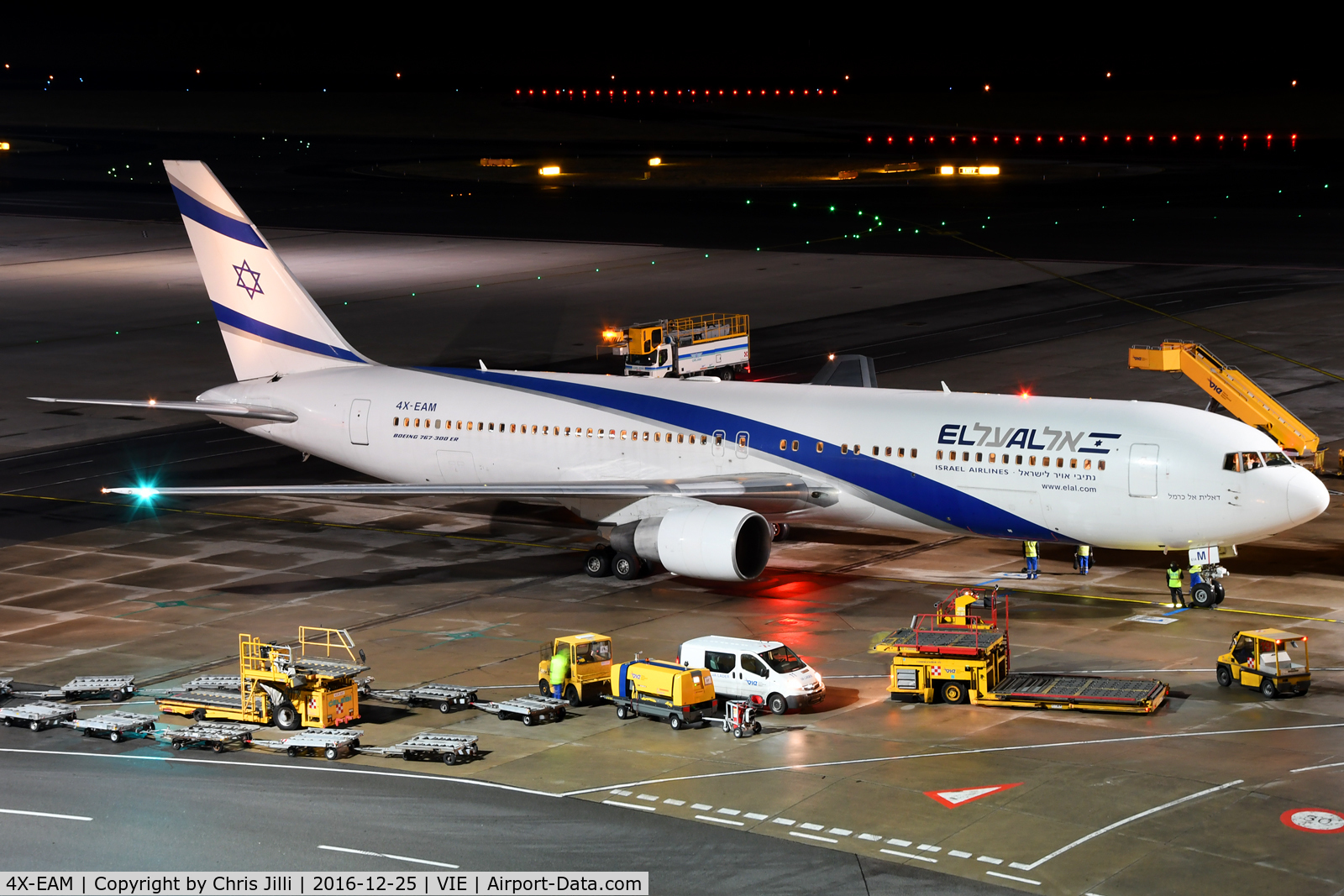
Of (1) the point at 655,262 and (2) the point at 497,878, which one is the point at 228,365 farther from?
(2) the point at 497,878

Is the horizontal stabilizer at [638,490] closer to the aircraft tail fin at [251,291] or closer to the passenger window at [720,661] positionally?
the aircraft tail fin at [251,291]

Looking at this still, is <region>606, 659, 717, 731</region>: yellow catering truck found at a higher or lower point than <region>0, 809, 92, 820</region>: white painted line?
higher

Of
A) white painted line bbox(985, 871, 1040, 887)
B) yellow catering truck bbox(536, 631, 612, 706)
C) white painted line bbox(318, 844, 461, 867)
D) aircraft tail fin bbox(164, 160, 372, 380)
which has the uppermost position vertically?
aircraft tail fin bbox(164, 160, 372, 380)

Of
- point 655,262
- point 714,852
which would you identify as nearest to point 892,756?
point 714,852

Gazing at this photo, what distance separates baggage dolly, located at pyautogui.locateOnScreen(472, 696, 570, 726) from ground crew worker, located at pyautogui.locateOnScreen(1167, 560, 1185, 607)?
14.5 meters

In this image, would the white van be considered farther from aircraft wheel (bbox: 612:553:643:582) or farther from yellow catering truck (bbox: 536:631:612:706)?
aircraft wheel (bbox: 612:553:643:582)

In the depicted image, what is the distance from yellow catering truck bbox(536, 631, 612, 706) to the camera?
30656 mm

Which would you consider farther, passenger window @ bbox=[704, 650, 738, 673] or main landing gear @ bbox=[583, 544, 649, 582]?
main landing gear @ bbox=[583, 544, 649, 582]

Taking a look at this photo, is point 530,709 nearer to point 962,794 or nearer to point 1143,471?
point 962,794

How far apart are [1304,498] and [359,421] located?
24.2 metres

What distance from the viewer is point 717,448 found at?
134 ft

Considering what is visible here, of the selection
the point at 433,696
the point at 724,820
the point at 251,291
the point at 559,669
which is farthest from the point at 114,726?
the point at 251,291

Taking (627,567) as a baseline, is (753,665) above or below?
below

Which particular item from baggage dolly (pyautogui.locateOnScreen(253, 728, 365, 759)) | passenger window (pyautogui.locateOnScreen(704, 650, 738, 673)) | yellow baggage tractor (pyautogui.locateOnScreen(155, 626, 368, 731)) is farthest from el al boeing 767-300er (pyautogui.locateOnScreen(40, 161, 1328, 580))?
baggage dolly (pyautogui.locateOnScreen(253, 728, 365, 759))
